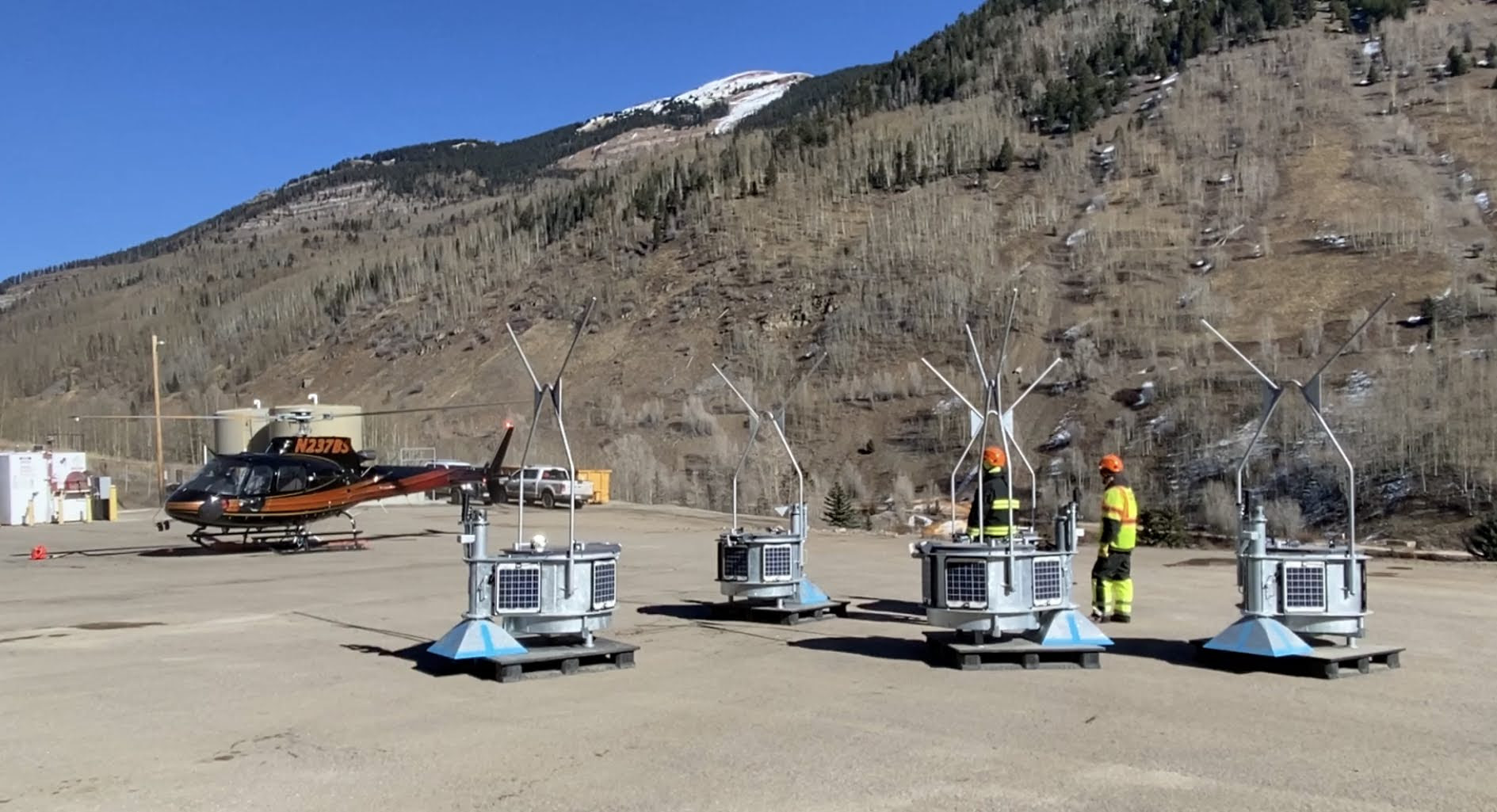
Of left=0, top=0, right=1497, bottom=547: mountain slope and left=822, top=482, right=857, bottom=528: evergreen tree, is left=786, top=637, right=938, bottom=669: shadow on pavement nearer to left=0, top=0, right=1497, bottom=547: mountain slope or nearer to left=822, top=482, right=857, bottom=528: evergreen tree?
left=0, top=0, right=1497, bottom=547: mountain slope

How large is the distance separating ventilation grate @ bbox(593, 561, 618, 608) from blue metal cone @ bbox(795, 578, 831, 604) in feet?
12.4

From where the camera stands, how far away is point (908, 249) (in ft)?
221

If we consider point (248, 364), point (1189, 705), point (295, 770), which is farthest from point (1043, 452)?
point (248, 364)

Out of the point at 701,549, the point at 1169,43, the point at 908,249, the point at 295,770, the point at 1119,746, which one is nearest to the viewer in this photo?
the point at 295,770

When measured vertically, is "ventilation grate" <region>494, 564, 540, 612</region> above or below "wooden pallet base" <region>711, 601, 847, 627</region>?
above

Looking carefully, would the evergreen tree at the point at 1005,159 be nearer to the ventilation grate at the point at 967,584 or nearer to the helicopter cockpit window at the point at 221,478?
the helicopter cockpit window at the point at 221,478

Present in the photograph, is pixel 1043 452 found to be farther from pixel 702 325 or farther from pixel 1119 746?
pixel 1119 746

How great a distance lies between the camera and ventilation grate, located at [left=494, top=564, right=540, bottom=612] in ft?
37.9

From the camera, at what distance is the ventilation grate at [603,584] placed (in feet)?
39.0

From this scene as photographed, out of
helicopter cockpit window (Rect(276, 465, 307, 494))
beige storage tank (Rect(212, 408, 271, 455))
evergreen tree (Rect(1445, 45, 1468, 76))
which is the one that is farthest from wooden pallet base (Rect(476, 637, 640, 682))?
evergreen tree (Rect(1445, 45, 1468, 76))

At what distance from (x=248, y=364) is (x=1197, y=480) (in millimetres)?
69369

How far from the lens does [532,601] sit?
11617 millimetres

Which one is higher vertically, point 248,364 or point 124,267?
point 124,267

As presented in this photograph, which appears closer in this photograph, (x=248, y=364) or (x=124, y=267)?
(x=248, y=364)
